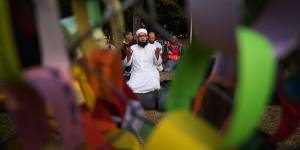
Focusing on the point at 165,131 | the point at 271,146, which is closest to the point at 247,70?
the point at 165,131

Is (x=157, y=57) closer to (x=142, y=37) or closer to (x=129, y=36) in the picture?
(x=142, y=37)

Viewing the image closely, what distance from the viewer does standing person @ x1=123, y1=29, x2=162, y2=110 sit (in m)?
2.97

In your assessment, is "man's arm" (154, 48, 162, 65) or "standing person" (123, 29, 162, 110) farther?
"man's arm" (154, 48, 162, 65)

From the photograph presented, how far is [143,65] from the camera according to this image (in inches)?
121

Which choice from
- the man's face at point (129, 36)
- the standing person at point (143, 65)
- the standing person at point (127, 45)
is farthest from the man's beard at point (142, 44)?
the man's face at point (129, 36)

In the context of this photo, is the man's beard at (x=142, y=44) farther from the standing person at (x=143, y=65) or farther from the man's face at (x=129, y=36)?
the man's face at (x=129, y=36)

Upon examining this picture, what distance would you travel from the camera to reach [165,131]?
68cm

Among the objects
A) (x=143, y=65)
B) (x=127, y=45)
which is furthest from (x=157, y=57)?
(x=127, y=45)

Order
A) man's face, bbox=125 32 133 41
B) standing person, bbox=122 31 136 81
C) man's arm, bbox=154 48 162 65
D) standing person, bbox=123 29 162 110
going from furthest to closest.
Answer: man's face, bbox=125 32 133 41, standing person, bbox=122 31 136 81, man's arm, bbox=154 48 162 65, standing person, bbox=123 29 162 110

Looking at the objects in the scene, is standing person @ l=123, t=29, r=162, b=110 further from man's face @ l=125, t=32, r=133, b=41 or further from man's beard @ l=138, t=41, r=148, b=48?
man's face @ l=125, t=32, r=133, b=41

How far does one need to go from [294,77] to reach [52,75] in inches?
13.9

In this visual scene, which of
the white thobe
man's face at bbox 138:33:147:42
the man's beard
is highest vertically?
man's face at bbox 138:33:147:42


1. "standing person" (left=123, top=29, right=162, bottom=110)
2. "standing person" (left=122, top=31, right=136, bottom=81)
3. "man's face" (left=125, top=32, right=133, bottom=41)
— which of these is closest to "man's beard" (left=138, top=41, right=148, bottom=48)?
"standing person" (left=123, top=29, right=162, bottom=110)

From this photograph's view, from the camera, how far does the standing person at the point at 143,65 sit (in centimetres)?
297
